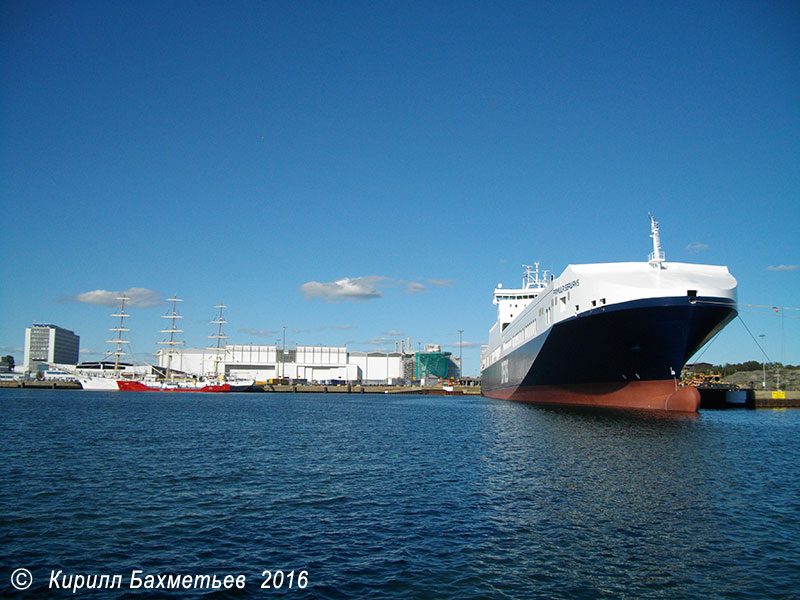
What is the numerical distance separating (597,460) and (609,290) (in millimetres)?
17867

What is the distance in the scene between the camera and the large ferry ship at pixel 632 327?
35.9 meters

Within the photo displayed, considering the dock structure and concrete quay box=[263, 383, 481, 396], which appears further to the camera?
concrete quay box=[263, 383, 481, 396]

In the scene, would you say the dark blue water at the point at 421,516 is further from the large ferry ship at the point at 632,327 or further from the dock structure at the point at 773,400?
the dock structure at the point at 773,400

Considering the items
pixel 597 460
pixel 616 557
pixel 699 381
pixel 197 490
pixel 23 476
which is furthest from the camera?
pixel 699 381

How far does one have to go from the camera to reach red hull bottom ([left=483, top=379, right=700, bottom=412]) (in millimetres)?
39156

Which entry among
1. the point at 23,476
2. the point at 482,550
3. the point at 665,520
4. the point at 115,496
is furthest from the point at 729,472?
the point at 23,476

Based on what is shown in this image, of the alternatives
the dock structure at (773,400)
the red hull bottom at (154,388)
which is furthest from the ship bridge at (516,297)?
the red hull bottom at (154,388)

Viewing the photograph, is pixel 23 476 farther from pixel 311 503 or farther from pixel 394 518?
pixel 394 518

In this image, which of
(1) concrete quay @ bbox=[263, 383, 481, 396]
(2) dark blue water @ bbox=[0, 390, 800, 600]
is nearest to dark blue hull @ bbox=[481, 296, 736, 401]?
(2) dark blue water @ bbox=[0, 390, 800, 600]

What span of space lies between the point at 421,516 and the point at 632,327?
87.5 ft

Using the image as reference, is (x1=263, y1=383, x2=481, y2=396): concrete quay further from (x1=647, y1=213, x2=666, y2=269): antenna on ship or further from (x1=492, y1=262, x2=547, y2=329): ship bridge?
(x1=647, y1=213, x2=666, y2=269): antenna on ship

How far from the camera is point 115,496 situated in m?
17.1

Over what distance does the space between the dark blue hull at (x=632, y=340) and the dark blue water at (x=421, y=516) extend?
946 cm

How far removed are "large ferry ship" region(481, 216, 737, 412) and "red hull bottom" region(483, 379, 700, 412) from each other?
0.07m
